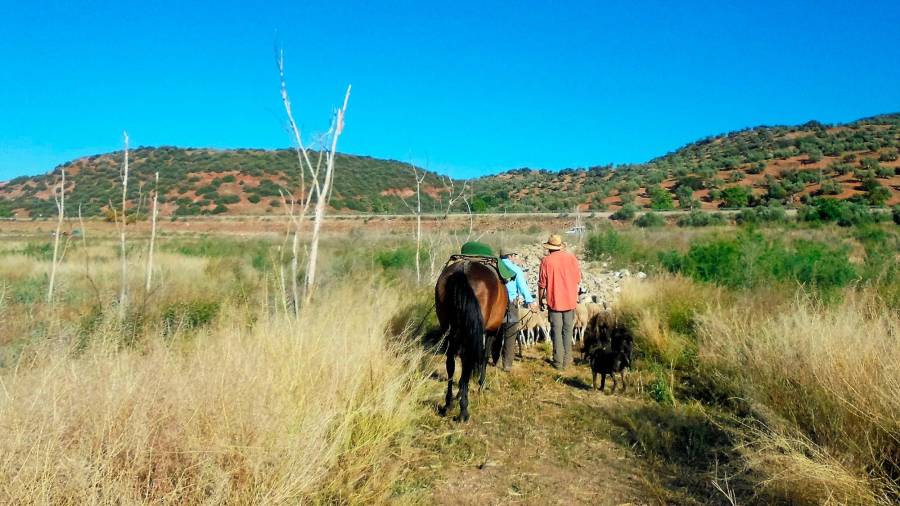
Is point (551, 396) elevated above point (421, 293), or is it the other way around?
point (421, 293)

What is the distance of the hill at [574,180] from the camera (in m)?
43.0

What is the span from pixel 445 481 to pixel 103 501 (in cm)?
263

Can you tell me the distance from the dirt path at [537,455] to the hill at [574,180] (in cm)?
3241

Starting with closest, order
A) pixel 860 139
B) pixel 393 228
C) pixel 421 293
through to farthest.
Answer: pixel 421 293 → pixel 393 228 → pixel 860 139

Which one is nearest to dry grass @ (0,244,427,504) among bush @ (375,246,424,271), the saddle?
the saddle

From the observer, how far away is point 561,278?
27.1 ft

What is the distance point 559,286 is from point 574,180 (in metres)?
56.9

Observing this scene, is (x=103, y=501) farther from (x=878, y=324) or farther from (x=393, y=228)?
(x=393, y=228)

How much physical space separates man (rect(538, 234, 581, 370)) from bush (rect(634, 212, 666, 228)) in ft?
88.1

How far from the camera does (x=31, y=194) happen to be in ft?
196

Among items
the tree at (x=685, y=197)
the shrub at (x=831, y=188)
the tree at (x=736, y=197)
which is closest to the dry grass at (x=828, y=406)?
the tree at (x=685, y=197)

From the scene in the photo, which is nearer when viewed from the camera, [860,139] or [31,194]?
[860,139]

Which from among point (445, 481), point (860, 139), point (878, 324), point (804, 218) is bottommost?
point (445, 481)

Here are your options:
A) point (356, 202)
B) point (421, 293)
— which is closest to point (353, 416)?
point (421, 293)
